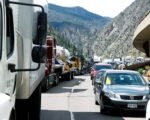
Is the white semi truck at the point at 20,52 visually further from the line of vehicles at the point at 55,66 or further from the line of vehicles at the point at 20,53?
the line of vehicles at the point at 55,66

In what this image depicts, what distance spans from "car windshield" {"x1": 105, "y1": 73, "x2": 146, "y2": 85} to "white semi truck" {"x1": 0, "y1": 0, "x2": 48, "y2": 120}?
25.6 feet

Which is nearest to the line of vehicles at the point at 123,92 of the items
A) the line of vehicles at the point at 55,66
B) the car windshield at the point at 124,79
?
the car windshield at the point at 124,79

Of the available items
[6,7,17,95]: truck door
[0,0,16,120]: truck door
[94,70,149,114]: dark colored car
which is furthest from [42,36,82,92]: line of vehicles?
[0,0,16,120]: truck door

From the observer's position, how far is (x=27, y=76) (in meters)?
9.67

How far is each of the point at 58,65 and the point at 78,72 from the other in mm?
37218

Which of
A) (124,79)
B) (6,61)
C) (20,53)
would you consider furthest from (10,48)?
(124,79)

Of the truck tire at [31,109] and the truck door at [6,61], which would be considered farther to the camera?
the truck tire at [31,109]

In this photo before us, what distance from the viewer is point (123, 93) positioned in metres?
18.9

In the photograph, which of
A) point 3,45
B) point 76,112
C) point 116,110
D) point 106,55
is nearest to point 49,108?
point 76,112

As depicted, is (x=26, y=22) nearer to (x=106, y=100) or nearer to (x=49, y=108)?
(x=106, y=100)

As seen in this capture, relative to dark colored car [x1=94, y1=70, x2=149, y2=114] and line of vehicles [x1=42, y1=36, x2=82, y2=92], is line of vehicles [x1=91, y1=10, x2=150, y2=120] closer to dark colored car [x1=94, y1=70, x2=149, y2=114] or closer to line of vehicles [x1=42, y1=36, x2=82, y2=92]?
dark colored car [x1=94, y1=70, x2=149, y2=114]

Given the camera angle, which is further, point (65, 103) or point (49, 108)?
point (65, 103)

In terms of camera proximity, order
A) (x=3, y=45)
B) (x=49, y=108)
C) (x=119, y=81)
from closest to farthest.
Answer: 1. (x=3, y=45)
2. (x=119, y=81)
3. (x=49, y=108)

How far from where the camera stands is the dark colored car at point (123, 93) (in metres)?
18.7
